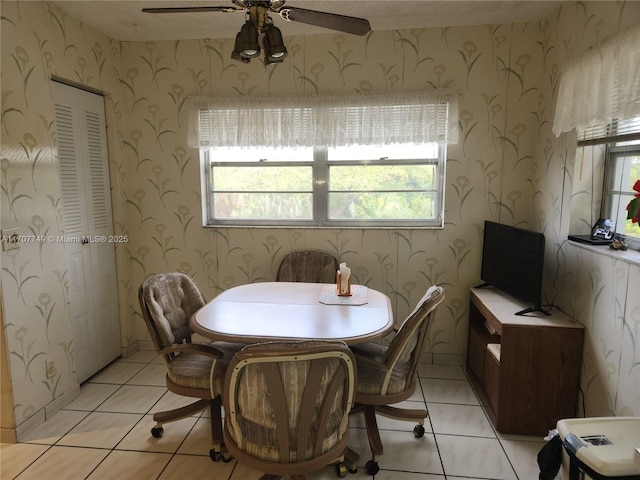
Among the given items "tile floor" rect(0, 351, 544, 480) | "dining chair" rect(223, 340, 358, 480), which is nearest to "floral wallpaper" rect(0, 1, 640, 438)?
"tile floor" rect(0, 351, 544, 480)

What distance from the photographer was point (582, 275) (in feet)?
7.11

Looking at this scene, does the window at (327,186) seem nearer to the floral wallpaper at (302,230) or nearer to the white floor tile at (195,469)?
the floral wallpaper at (302,230)

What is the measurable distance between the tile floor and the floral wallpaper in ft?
0.88

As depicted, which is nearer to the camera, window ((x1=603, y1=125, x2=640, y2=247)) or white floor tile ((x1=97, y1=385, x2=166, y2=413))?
window ((x1=603, y1=125, x2=640, y2=247))

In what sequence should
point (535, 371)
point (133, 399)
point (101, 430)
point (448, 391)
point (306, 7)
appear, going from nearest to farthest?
point (535, 371) → point (101, 430) → point (306, 7) → point (133, 399) → point (448, 391)

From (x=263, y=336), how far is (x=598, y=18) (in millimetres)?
2398

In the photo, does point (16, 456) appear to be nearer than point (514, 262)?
Yes

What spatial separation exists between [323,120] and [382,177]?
65 cm

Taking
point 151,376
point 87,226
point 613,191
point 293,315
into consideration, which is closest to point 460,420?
point 293,315

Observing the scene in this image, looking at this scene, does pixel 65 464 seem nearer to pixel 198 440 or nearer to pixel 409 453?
pixel 198 440

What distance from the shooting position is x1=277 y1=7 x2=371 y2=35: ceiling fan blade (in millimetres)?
1626

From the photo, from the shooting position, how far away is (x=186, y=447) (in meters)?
2.14

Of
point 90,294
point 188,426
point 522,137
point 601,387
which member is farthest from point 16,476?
point 522,137

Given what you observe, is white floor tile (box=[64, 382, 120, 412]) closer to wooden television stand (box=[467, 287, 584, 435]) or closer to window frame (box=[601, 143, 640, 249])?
wooden television stand (box=[467, 287, 584, 435])
